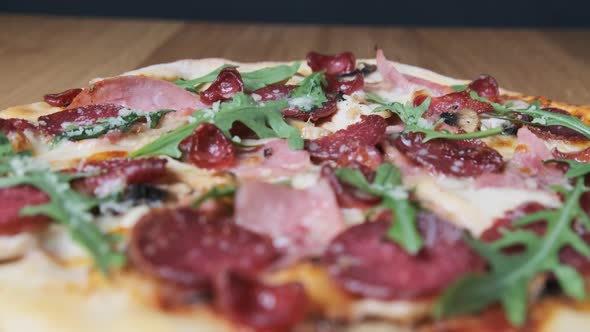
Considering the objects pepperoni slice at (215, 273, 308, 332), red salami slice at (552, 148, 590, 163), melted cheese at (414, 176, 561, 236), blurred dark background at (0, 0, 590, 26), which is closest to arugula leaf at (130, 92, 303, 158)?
melted cheese at (414, 176, 561, 236)

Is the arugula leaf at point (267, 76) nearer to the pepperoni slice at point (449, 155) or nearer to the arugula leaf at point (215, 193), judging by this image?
the pepperoni slice at point (449, 155)

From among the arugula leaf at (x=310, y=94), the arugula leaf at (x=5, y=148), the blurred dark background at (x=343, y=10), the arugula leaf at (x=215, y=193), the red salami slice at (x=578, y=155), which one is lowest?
the blurred dark background at (x=343, y=10)

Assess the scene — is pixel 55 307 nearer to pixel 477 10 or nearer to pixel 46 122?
pixel 46 122

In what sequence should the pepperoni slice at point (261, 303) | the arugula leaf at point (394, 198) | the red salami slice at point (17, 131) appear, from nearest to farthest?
the pepperoni slice at point (261, 303) → the arugula leaf at point (394, 198) → the red salami slice at point (17, 131)

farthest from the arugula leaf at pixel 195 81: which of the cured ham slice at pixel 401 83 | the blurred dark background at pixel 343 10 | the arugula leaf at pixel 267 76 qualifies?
the blurred dark background at pixel 343 10

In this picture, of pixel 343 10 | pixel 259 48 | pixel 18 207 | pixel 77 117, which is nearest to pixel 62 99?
pixel 77 117

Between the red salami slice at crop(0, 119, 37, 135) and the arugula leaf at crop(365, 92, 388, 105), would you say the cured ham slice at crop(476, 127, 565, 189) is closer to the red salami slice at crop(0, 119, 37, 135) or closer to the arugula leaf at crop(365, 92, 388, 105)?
the arugula leaf at crop(365, 92, 388, 105)
